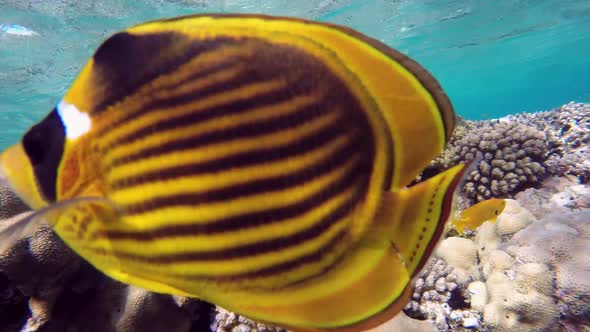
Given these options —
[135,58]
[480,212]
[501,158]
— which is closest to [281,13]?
[501,158]

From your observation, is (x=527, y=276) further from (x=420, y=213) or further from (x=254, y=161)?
(x=254, y=161)

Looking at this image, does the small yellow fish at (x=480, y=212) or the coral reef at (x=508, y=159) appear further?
the coral reef at (x=508, y=159)

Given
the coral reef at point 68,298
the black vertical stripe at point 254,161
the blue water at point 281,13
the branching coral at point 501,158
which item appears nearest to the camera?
the black vertical stripe at point 254,161

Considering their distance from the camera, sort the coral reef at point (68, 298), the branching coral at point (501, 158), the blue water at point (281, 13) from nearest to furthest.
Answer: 1. the coral reef at point (68, 298)
2. the branching coral at point (501, 158)
3. the blue water at point (281, 13)

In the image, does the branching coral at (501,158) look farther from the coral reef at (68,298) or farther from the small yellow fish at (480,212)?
the coral reef at (68,298)

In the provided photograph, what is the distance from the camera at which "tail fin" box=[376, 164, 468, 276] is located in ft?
2.22

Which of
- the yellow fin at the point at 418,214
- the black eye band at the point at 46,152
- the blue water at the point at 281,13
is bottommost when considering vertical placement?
the blue water at the point at 281,13

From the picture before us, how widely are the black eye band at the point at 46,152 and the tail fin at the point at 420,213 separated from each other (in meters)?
0.62

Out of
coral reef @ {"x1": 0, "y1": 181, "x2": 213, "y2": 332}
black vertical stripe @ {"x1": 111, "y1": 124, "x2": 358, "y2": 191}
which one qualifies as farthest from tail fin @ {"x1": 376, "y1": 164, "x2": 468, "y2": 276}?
coral reef @ {"x1": 0, "y1": 181, "x2": 213, "y2": 332}

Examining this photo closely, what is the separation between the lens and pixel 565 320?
2.79 m

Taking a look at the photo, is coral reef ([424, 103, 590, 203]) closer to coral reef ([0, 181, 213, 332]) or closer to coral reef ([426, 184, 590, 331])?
coral reef ([426, 184, 590, 331])

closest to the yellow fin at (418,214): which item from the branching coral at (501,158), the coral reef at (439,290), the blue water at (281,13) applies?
the coral reef at (439,290)

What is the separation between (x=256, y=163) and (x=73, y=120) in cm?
37

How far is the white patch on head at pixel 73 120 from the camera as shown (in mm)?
695
